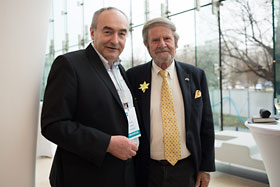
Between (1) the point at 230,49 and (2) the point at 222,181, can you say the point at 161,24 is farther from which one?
(1) the point at 230,49

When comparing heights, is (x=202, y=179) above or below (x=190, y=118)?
below

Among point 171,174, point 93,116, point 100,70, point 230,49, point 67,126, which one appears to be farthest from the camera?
point 230,49

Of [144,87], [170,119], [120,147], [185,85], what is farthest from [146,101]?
[120,147]

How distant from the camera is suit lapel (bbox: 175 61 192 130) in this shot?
1754mm

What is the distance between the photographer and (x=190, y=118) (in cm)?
177

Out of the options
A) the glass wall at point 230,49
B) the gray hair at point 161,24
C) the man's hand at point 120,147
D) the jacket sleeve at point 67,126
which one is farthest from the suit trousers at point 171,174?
the glass wall at point 230,49

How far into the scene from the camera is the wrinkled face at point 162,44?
5.97ft

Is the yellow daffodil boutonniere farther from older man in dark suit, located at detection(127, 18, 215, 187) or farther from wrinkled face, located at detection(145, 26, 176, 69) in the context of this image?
wrinkled face, located at detection(145, 26, 176, 69)

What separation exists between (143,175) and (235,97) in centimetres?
438

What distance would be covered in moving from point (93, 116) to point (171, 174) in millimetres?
803

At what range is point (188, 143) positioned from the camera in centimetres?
173

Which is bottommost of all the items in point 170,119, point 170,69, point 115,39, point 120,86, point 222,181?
point 222,181

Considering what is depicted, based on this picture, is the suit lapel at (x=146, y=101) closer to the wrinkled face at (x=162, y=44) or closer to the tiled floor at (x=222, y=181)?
the wrinkled face at (x=162, y=44)

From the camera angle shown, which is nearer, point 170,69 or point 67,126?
point 67,126
